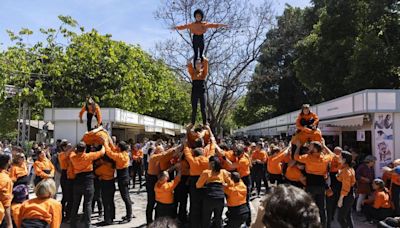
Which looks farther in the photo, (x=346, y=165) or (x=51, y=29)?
(x=51, y=29)

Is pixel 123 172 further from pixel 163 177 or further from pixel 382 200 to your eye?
pixel 382 200

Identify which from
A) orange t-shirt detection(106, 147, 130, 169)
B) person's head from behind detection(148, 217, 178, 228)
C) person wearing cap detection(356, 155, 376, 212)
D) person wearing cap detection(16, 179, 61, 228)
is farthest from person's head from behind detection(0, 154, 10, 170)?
person wearing cap detection(356, 155, 376, 212)

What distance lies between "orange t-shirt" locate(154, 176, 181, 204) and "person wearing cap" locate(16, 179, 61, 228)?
292 centimetres

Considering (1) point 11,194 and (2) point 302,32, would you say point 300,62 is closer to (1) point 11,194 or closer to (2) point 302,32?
(2) point 302,32

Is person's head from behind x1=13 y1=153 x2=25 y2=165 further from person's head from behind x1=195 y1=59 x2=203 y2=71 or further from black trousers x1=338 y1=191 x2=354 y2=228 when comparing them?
black trousers x1=338 y1=191 x2=354 y2=228

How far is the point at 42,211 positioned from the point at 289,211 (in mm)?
4151

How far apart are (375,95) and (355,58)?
389 inches

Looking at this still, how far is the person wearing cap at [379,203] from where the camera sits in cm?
975

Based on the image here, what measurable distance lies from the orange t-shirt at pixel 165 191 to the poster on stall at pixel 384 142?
7.05 m

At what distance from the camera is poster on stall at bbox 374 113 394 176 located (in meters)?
12.6

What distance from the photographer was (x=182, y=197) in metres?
8.79

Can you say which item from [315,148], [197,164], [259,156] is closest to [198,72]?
[197,164]

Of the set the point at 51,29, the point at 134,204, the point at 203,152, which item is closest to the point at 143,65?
the point at 51,29

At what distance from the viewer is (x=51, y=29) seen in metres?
24.0
